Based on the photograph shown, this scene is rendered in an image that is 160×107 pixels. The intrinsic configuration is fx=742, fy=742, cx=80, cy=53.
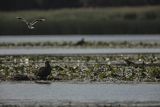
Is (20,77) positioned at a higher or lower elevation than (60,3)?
lower

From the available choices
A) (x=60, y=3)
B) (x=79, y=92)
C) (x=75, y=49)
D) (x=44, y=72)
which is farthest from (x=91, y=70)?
(x=60, y=3)

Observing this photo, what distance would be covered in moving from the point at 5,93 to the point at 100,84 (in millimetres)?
3439

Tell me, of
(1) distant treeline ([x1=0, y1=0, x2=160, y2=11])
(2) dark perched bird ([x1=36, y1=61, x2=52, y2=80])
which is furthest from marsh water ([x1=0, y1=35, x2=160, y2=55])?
(2) dark perched bird ([x1=36, y1=61, x2=52, y2=80])

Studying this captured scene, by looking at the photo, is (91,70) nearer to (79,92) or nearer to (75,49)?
(79,92)

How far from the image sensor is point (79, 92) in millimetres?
22141

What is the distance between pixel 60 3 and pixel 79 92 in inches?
2186

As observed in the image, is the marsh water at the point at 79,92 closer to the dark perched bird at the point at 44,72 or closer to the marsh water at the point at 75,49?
the dark perched bird at the point at 44,72

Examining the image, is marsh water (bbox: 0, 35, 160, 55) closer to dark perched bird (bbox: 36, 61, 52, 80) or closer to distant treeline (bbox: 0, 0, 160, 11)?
distant treeline (bbox: 0, 0, 160, 11)

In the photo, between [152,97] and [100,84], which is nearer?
[152,97]

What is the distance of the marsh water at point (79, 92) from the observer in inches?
813

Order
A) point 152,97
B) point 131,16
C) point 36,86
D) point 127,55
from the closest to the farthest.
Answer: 1. point 152,97
2. point 36,86
3. point 127,55
4. point 131,16

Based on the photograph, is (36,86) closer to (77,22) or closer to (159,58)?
(159,58)

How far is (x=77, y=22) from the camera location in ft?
257

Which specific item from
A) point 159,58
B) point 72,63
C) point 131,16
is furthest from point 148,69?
point 131,16
